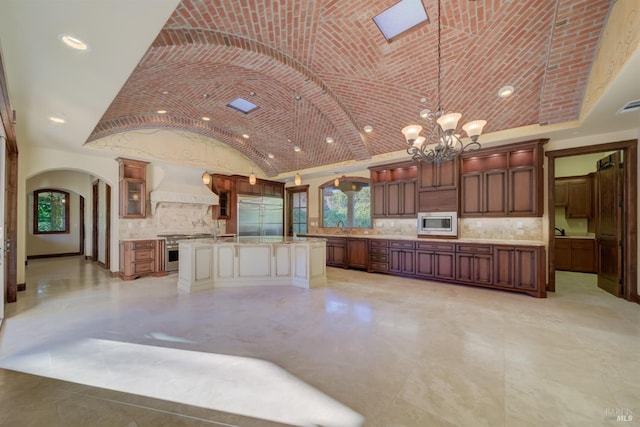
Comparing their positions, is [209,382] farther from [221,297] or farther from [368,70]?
[368,70]

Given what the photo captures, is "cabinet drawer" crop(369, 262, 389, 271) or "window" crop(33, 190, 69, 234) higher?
"window" crop(33, 190, 69, 234)

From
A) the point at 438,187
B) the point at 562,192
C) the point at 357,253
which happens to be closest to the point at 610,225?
the point at 562,192

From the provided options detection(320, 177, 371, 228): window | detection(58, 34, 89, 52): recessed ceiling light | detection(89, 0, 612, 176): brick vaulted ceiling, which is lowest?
detection(320, 177, 371, 228): window

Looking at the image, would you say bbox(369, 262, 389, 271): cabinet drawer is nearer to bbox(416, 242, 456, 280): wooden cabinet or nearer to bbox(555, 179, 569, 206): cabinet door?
bbox(416, 242, 456, 280): wooden cabinet

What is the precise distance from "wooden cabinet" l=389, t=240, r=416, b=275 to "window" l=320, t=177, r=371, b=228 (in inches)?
57.9

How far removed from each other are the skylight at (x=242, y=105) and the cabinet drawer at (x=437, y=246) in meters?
4.74

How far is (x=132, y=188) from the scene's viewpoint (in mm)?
6242

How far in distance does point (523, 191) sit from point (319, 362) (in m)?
4.95

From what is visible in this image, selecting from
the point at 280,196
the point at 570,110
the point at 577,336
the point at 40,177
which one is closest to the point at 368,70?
the point at 570,110

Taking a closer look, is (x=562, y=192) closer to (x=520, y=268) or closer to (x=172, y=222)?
(x=520, y=268)

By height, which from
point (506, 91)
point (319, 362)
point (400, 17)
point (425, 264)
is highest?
point (400, 17)

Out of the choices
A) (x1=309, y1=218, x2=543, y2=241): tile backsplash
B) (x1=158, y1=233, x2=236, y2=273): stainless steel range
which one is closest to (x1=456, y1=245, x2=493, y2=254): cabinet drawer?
(x1=309, y1=218, x2=543, y2=241): tile backsplash

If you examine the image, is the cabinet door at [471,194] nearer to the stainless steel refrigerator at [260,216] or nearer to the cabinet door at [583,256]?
the cabinet door at [583,256]

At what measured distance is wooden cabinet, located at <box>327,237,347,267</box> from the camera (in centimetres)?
722
